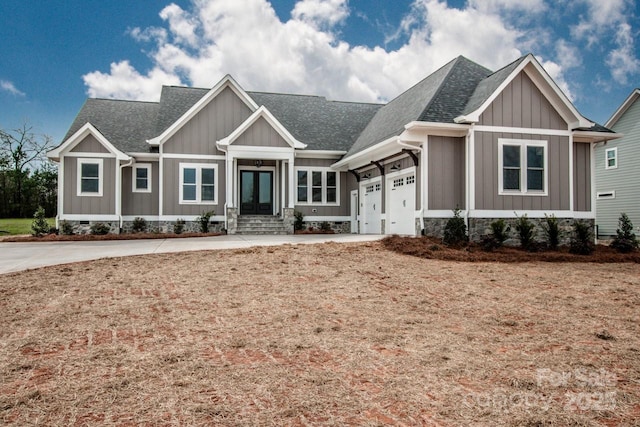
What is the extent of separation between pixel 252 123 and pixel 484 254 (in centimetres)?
1092

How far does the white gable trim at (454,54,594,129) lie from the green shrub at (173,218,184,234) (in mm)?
11208

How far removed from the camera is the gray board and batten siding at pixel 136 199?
1889 centimetres

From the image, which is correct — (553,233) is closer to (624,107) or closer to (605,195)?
(605,195)

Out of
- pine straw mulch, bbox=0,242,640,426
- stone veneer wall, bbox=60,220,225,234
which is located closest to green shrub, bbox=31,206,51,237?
stone veneer wall, bbox=60,220,225,234

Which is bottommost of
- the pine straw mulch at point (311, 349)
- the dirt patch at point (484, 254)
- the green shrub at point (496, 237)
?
the pine straw mulch at point (311, 349)

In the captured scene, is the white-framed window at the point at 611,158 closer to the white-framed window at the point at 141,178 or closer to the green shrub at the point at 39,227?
the white-framed window at the point at 141,178

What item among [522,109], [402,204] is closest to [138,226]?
[402,204]

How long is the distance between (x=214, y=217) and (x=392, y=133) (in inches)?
325

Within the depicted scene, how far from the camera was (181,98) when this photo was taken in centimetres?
2161

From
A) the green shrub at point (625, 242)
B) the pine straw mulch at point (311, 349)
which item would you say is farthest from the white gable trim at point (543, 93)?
the pine straw mulch at point (311, 349)

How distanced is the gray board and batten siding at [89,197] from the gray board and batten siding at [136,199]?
0.85m

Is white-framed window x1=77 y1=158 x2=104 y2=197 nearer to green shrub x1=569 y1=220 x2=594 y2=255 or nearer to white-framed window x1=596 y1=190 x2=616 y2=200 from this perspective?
green shrub x1=569 y1=220 x2=594 y2=255

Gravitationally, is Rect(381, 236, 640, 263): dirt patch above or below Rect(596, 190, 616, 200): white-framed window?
below

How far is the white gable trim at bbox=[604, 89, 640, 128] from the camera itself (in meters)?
22.3
